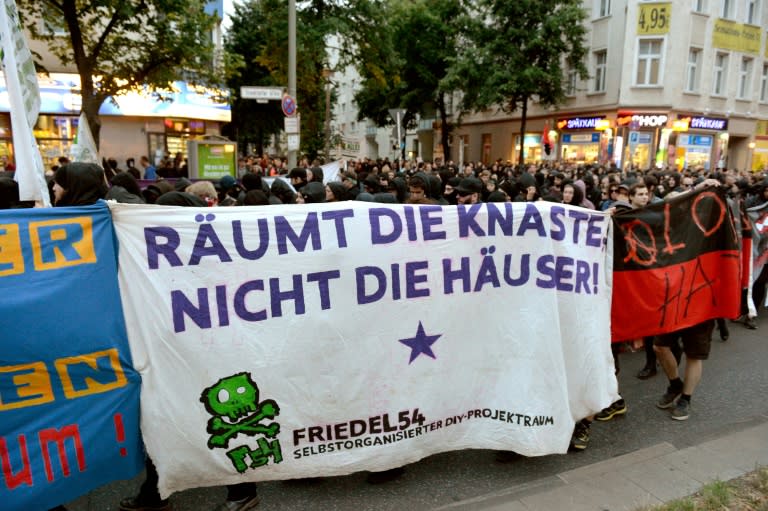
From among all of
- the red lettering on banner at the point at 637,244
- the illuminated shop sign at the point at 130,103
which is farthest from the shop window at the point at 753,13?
the red lettering on banner at the point at 637,244

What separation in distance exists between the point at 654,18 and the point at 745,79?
7696 millimetres

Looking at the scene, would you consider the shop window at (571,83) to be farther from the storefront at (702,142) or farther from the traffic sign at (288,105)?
the traffic sign at (288,105)

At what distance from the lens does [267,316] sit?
9.36ft

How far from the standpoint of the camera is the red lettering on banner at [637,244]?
386 cm

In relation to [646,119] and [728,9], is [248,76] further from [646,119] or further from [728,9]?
[728,9]

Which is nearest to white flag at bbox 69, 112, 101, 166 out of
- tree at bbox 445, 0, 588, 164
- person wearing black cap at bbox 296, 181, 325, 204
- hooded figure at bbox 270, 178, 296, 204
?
hooded figure at bbox 270, 178, 296, 204

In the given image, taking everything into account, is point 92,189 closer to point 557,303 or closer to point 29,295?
point 29,295

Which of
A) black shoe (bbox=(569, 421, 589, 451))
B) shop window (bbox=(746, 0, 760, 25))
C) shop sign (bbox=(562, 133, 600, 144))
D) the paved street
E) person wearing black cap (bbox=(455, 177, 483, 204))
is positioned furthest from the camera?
shop window (bbox=(746, 0, 760, 25))

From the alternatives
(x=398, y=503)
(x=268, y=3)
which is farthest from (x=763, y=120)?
(x=398, y=503)

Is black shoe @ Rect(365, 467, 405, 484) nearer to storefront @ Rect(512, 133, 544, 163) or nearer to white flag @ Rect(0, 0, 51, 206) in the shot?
white flag @ Rect(0, 0, 51, 206)

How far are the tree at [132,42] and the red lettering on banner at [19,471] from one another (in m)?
9.62

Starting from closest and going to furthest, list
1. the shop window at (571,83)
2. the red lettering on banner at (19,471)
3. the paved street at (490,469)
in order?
1. the red lettering on banner at (19,471)
2. the paved street at (490,469)
3. the shop window at (571,83)

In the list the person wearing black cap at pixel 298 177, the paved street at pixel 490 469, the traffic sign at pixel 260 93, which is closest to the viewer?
the paved street at pixel 490 469

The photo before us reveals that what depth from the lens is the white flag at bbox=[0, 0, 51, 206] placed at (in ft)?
10.8
